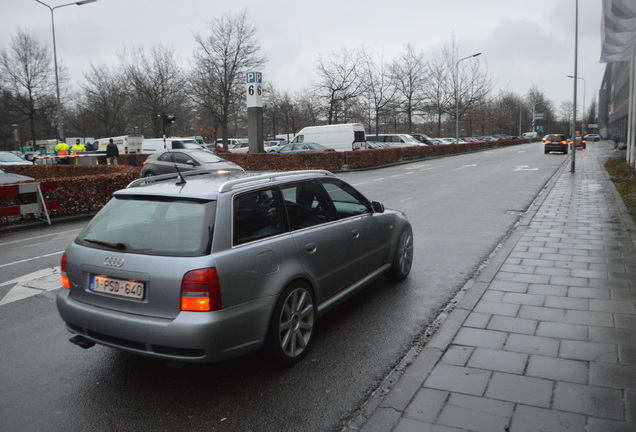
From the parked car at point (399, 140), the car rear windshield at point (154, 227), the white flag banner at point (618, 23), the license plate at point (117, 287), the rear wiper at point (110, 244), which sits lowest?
the license plate at point (117, 287)

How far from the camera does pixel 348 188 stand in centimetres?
551

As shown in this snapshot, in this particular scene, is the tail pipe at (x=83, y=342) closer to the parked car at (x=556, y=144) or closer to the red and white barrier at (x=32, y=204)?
the red and white barrier at (x=32, y=204)

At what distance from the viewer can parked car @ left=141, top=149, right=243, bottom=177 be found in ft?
61.7

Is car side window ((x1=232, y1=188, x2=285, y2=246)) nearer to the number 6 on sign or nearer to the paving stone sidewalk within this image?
the paving stone sidewalk

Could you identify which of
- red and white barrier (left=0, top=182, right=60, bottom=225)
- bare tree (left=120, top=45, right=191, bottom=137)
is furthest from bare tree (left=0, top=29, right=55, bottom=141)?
red and white barrier (left=0, top=182, right=60, bottom=225)

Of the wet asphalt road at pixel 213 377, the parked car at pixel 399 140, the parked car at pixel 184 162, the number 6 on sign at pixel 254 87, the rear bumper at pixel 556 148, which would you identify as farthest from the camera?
the parked car at pixel 399 140

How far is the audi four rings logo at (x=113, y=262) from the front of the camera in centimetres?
366

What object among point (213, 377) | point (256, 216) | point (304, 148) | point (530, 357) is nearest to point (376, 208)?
point (256, 216)

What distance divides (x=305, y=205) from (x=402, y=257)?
2.15m

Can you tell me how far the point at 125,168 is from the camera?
17.0 m

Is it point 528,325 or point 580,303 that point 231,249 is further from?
point 580,303

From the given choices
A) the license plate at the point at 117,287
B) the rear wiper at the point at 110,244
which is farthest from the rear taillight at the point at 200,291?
the rear wiper at the point at 110,244

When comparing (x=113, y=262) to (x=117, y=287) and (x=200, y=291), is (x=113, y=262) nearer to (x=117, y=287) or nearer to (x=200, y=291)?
(x=117, y=287)

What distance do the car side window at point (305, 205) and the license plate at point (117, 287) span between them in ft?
4.32
